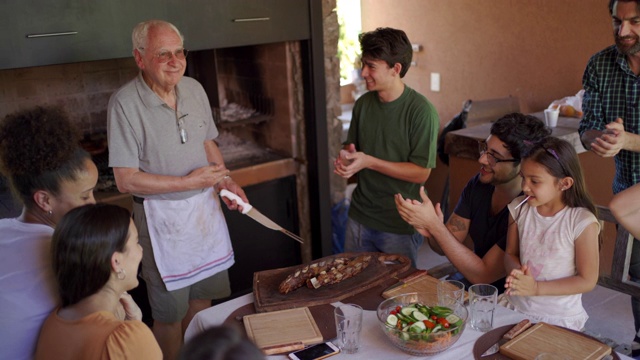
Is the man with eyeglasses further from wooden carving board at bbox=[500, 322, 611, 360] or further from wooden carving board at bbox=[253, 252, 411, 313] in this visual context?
wooden carving board at bbox=[500, 322, 611, 360]

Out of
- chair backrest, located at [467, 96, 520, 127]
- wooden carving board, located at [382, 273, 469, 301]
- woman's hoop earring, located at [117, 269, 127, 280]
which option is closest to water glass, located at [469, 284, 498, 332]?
wooden carving board, located at [382, 273, 469, 301]

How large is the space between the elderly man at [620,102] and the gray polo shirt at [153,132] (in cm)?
155

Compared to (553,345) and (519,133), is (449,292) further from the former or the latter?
(519,133)

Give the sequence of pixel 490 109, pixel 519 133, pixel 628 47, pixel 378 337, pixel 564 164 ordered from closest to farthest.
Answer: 1. pixel 378 337
2. pixel 564 164
3. pixel 519 133
4. pixel 628 47
5. pixel 490 109

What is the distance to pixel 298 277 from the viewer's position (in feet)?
6.78

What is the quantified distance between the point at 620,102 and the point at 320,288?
156 centimetres

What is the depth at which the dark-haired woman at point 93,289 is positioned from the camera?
143 cm

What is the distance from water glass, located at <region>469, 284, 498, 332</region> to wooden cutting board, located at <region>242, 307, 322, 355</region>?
1.45ft

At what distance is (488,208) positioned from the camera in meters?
2.33

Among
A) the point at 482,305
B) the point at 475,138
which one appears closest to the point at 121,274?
the point at 482,305

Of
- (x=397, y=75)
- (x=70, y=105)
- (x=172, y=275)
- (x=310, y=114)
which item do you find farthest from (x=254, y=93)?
(x=172, y=275)

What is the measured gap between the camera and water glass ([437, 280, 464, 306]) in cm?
180

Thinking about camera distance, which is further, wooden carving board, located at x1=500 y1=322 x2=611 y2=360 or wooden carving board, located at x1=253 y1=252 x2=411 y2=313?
wooden carving board, located at x1=253 y1=252 x2=411 y2=313

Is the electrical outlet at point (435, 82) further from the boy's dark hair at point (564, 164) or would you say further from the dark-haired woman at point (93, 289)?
the dark-haired woman at point (93, 289)
